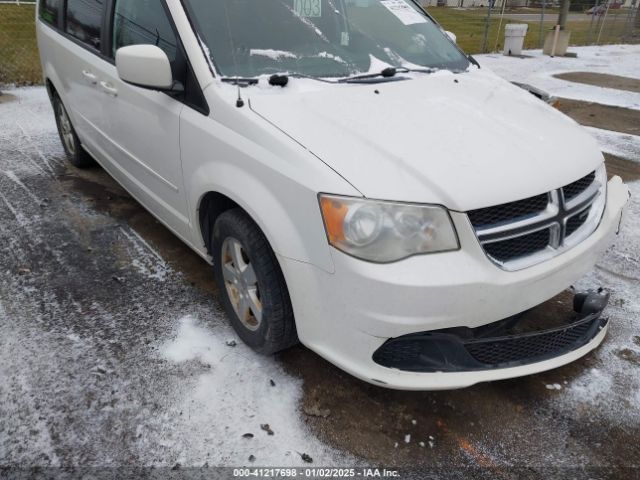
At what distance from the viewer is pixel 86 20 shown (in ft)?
11.9

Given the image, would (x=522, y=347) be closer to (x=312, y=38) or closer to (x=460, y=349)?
(x=460, y=349)

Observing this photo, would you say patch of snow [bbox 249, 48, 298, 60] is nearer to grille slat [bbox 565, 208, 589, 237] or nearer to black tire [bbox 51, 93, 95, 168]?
grille slat [bbox 565, 208, 589, 237]

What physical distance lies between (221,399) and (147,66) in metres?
1.56

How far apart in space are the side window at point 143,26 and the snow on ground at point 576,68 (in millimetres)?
7468

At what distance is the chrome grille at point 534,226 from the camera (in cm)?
195

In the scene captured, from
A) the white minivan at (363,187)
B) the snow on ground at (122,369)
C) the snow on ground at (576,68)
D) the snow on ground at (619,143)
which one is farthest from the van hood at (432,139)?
the snow on ground at (576,68)


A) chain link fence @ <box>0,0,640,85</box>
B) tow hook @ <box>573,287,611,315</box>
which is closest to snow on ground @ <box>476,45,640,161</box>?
chain link fence @ <box>0,0,640,85</box>

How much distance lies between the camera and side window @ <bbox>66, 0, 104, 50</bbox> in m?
3.40

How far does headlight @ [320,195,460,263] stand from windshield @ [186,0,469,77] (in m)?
1.01

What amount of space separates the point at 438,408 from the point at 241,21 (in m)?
2.10

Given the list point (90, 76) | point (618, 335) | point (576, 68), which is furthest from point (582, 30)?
point (90, 76)

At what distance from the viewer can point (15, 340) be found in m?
2.63

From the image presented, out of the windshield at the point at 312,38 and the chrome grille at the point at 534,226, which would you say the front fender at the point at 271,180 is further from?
the chrome grille at the point at 534,226

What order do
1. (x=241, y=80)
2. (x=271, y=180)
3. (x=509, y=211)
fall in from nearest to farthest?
1. (x=509, y=211)
2. (x=271, y=180)
3. (x=241, y=80)
